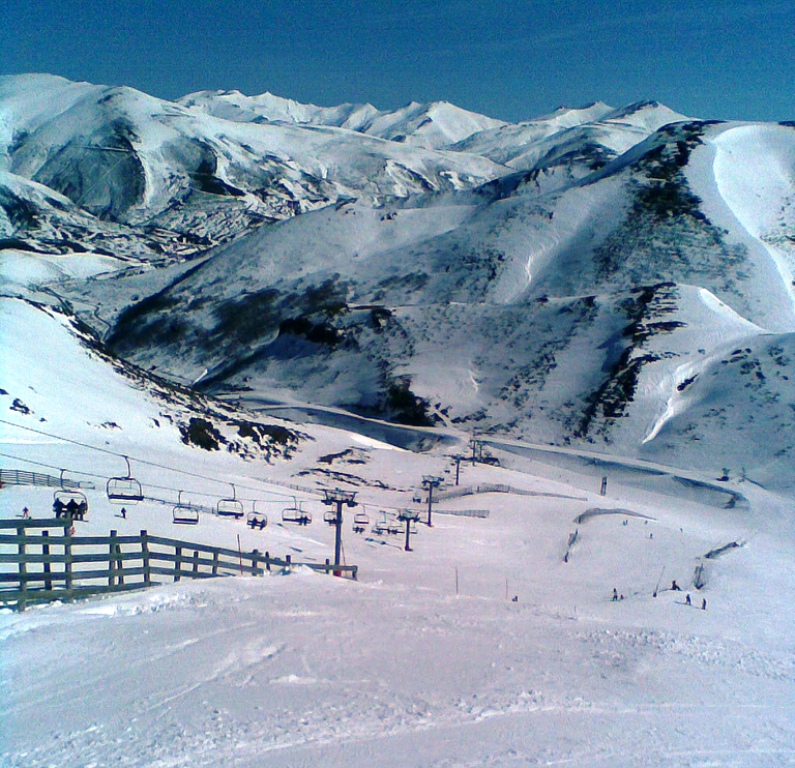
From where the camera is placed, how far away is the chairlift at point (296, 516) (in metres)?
26.5

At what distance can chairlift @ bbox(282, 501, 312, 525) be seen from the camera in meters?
26.5

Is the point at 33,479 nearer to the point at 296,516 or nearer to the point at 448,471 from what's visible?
the point at 296,516

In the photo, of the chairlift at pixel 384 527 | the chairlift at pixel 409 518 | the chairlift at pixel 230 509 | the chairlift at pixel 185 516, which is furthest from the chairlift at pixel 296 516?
the chairlift at pixel 185 516

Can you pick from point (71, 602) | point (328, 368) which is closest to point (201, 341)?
point (328, 368)

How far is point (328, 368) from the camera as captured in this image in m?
85.6

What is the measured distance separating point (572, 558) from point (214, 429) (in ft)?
84.7

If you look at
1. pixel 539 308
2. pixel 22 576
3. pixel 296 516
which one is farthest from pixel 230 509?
pixel 539 308

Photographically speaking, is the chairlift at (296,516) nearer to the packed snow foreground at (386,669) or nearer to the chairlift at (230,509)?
the chairlift at (230,509)

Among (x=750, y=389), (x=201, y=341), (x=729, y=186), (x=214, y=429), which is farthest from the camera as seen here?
(x=729, y=186)

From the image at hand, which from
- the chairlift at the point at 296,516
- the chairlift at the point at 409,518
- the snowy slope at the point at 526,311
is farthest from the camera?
the snowy slope at the point at 526,311

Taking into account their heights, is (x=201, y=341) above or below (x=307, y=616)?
above

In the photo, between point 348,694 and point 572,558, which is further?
point 572,558

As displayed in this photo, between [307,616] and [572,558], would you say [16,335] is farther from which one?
[307,616]

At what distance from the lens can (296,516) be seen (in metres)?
26.8
